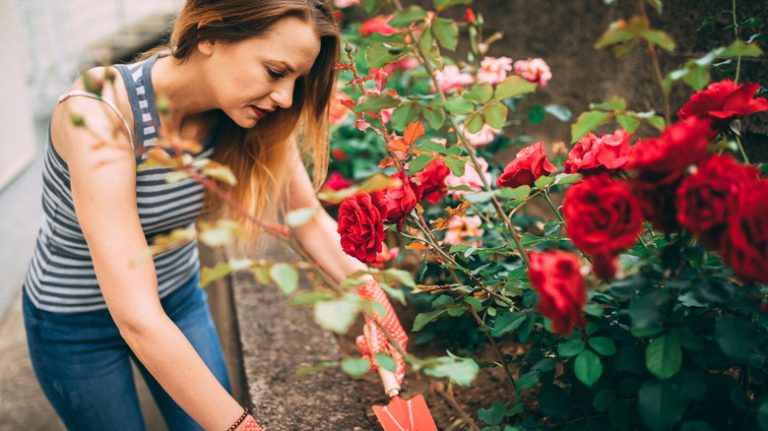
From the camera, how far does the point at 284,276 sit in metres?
0.73

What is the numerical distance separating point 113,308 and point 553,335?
849 mm

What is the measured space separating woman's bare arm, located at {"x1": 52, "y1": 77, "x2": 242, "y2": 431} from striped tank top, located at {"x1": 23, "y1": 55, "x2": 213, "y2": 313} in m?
0.19

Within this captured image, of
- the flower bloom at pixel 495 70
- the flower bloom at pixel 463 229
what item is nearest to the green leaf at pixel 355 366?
the flower bloom at pixel 463 229

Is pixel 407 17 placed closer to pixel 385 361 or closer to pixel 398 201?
pixel 398 201

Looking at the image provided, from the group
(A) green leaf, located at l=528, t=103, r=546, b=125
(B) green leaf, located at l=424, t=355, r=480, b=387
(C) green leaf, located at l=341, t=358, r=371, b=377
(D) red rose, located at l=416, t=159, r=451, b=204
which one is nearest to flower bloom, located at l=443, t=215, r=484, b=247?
(D) red rose, located at l=416, t=159, r=451, b=204

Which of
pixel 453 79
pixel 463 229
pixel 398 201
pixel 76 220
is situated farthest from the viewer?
pixel 453 79

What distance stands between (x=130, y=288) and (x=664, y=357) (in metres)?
0.96

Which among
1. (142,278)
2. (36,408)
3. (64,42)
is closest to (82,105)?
(142,278)

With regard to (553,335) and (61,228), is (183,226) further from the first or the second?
(553,335)

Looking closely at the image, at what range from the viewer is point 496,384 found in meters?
1.99

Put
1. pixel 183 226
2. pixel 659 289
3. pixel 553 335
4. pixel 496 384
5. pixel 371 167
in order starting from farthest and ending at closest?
pixel 371 167 → pixel 496 384 → pixel 183 226 → pixel 553 335 → pixel 659 289

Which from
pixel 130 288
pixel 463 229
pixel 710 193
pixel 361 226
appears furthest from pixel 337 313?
pixel 463 229

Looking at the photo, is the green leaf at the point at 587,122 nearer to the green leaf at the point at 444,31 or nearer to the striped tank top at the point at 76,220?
the green leaf at the point at 444,31

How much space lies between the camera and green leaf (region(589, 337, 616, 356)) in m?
0.92
